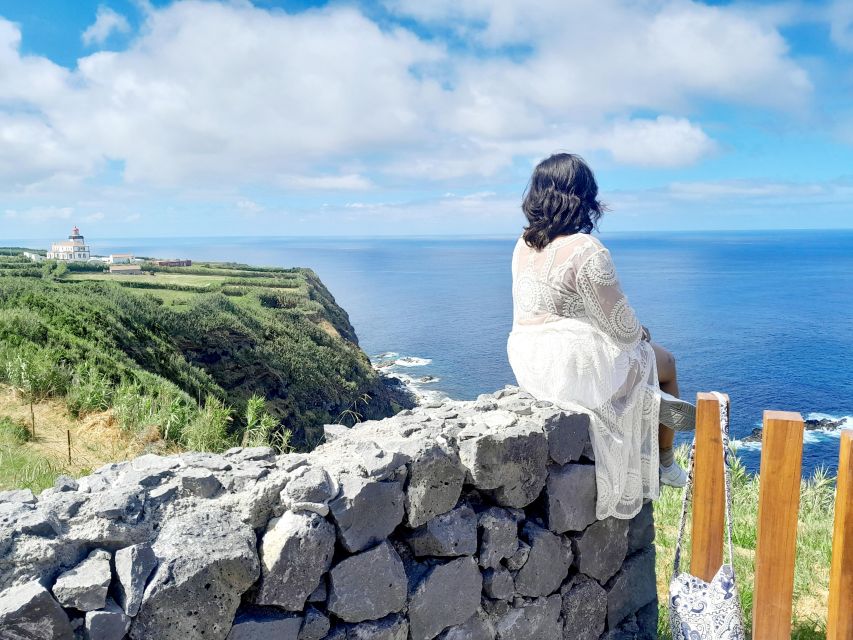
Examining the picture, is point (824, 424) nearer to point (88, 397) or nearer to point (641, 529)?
point (641, 529)

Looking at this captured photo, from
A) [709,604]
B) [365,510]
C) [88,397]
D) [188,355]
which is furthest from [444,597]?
[188,355]

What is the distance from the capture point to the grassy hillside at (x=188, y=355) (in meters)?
7.90

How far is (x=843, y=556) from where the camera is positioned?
324 centimetres

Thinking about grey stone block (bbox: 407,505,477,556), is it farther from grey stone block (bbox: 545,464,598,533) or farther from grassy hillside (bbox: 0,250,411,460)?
grassy hillside (bbox: 0,250,411,460)

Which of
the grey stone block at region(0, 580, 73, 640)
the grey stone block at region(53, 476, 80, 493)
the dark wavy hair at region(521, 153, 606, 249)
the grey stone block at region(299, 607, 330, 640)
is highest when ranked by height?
the dark wavy hair at region(521, 153, 606, 249)

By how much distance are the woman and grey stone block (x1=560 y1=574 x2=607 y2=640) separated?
465 mm

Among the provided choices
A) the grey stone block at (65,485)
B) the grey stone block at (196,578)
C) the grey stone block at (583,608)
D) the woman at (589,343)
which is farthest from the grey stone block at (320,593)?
the woman at (589,343)

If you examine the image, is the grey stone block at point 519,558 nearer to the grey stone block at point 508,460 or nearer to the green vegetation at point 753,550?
the grey stone block at point 508,460

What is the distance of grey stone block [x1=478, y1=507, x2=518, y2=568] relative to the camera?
3432 millimetres

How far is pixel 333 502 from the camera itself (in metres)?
2.91

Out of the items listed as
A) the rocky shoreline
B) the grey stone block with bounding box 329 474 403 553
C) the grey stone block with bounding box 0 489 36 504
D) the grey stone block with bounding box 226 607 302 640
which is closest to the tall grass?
the grey stone block with bounding box 0 489 36 504

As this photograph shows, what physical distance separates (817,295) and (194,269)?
8530 centimetres

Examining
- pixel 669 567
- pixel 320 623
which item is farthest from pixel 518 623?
pixel 669 567

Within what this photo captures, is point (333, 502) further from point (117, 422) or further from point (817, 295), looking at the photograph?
point (817, 295)
